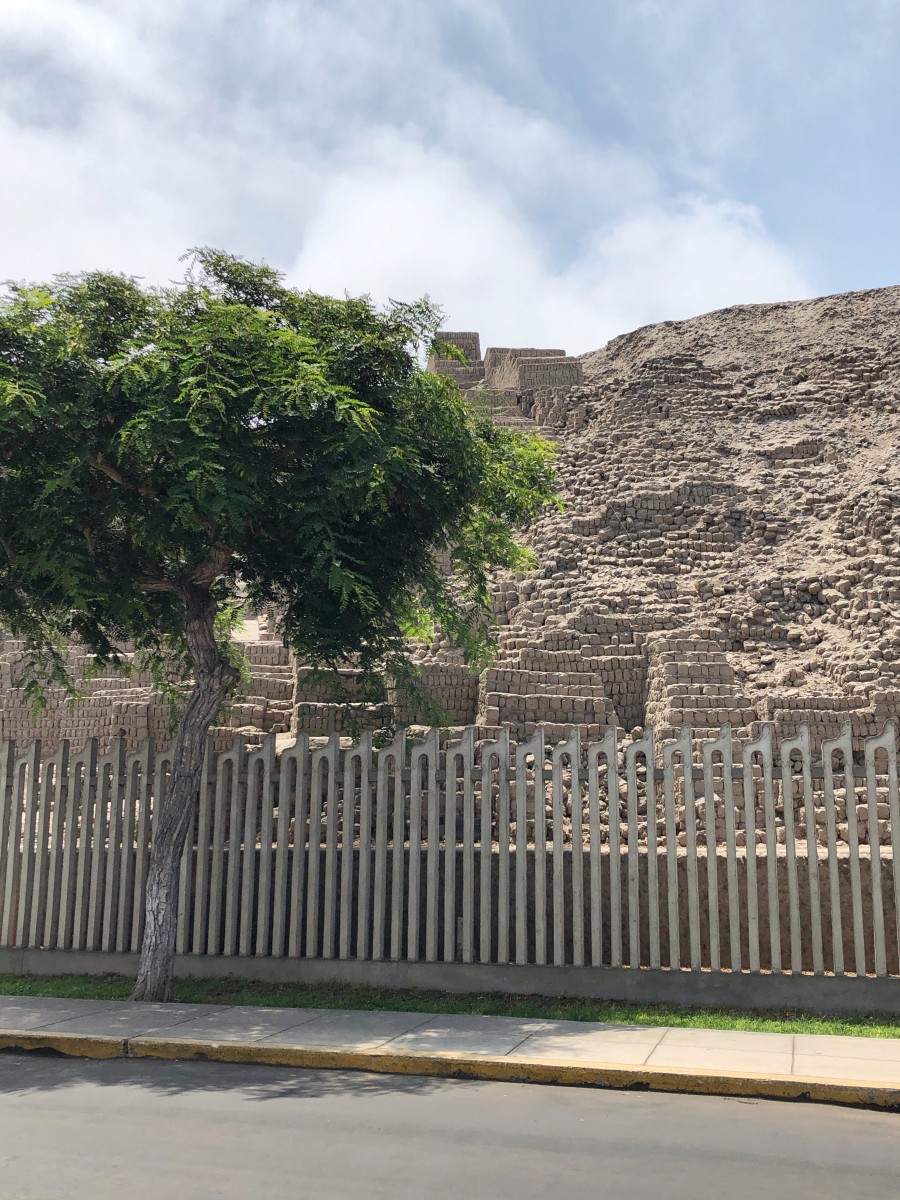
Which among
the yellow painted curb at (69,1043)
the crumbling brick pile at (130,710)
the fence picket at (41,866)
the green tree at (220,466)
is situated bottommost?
the yellow painted curb at (69,1043)

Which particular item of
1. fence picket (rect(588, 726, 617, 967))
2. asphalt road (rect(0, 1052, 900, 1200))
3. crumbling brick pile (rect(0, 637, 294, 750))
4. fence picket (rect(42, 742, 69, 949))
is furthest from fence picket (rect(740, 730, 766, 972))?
crumbling brick pile (rect(0, 637, 294, 750))

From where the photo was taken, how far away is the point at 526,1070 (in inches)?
258

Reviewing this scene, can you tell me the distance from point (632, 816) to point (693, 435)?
74.5ft

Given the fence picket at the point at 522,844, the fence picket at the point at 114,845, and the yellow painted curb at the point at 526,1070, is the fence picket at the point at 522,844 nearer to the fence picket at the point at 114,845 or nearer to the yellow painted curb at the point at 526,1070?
the yellow painted curb at the point at 526,1070

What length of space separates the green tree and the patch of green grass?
636mm

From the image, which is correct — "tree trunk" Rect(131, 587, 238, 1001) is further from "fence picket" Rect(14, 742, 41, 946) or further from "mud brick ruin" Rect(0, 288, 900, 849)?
"mud brick ruin" Rect(0, 288, 900, 849)

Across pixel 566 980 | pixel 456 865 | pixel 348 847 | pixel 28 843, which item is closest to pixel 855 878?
pixel 566 980

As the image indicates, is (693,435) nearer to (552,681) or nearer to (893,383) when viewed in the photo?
(893,383)

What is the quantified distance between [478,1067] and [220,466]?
450 cm

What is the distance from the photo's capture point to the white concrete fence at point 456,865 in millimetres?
8352

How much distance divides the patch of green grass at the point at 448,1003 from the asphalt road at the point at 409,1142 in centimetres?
176

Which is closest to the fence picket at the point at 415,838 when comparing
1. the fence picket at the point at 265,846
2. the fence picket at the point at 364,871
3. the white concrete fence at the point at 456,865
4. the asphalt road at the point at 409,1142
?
the white concrete fence at the point at 456,865

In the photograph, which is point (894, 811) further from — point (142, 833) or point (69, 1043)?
point (142, 833)

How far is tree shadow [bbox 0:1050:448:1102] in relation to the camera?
20.6 ft
